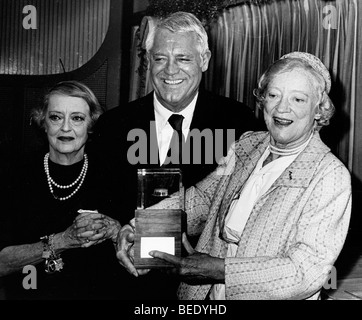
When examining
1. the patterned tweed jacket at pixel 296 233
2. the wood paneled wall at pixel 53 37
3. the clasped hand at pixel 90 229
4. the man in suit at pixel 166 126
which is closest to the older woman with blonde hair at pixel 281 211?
the patterned tweed jacket at pixel 296 233

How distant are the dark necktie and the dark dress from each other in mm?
290

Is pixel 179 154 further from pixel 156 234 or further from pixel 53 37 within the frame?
pixel 53 37

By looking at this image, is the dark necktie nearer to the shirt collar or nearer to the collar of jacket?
the shirt collar

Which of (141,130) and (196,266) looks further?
(141,130)

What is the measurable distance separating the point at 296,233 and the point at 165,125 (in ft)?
2.38

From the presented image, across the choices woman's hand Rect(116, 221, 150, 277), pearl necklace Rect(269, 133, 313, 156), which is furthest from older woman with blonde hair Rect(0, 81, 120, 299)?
pearl necklace Rect(269, 133, 313, 156)

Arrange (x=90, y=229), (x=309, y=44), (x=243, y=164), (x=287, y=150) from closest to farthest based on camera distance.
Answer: (x=287, y=150) < (x=243, y=164) < (x=90, y=229) < (x=309, y=44)

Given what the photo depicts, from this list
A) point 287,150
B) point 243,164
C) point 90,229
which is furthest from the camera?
point 90,229

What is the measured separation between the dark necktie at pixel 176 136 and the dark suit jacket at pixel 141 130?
0.16ft

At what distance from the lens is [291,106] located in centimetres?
138

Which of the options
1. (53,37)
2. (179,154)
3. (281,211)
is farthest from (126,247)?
(53,37)

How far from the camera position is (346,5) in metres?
2.31

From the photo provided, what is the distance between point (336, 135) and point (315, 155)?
108cm
